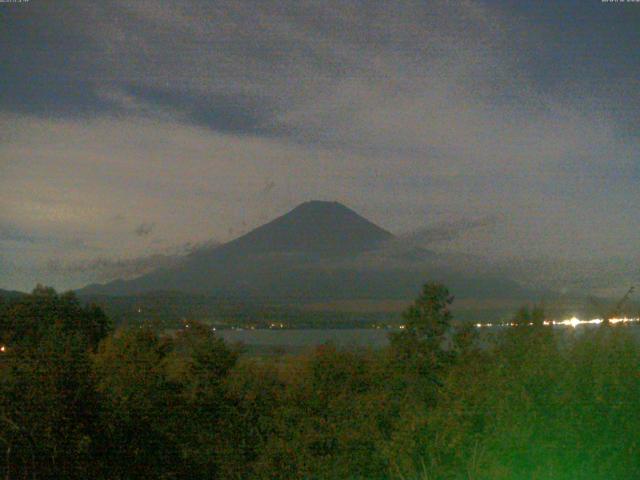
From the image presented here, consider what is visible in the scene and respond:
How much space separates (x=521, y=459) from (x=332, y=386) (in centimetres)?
994

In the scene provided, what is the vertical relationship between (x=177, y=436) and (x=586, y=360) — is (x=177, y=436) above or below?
below

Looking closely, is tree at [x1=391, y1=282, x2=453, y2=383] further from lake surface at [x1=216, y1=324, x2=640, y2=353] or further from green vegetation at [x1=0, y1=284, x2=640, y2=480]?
lake surface at [x1=216, y1=324, x2=640, y2=353]

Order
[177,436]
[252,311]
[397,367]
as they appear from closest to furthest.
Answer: [177,436]
[397,367]
[252,311]

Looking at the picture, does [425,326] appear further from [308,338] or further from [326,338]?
[308,338]

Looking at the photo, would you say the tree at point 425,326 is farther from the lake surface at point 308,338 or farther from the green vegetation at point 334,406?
the lake surface at point 308,338

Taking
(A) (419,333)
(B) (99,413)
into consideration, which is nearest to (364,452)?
(B) (99,413)

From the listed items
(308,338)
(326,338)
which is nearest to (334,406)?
(326,338)

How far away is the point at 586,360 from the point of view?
565 cm

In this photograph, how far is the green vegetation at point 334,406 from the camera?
5438 mm

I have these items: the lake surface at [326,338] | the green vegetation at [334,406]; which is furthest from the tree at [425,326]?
the lake surface at [326,338]

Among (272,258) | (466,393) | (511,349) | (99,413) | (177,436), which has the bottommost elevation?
(177,436)

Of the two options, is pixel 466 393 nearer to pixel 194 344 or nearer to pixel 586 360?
pixel 586 360

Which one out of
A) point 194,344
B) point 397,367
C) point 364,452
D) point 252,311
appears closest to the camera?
point 364,452

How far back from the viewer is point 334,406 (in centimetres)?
1312
